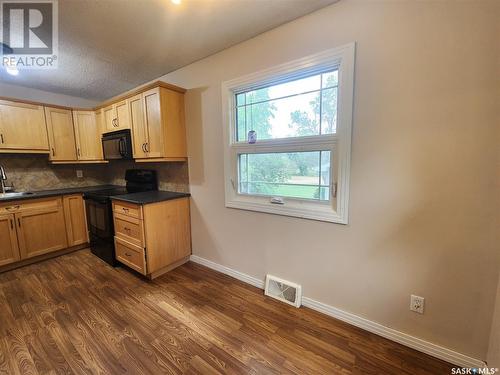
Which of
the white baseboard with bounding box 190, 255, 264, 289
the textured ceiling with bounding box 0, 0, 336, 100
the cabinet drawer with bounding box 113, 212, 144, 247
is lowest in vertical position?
the white baseboard with bounding box 190, 255, 264, 289

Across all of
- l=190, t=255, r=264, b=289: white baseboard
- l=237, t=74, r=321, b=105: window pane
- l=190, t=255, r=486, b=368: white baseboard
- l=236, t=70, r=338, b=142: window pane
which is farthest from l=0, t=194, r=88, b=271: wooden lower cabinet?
l=190, t=255, r=486, b=368: white baseboard

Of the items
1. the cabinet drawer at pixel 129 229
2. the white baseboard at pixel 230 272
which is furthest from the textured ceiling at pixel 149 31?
the white baseboard at pixel 230 272

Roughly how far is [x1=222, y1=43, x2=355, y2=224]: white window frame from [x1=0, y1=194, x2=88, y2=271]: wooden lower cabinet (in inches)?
95.2

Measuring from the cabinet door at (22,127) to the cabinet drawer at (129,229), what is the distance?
5.29 feet

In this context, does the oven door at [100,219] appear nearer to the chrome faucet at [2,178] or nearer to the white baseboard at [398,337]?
the chrome faucet at [2,178]

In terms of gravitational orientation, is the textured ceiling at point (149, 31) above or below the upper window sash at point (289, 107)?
above

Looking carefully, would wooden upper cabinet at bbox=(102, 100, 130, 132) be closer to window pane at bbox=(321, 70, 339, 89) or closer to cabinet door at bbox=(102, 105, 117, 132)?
cabinet door at bbox=(102, 105, 117, 132)

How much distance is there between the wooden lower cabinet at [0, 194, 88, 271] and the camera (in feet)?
7.93

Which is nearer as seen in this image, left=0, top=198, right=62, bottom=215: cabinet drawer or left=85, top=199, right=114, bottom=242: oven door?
left=0, top=198, right=62, bottom=215: cabinet drawer

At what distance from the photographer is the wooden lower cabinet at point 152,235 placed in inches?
85.6

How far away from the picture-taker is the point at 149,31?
1756mm

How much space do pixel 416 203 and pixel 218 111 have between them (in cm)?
191

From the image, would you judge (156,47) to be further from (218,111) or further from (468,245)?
(468,245)

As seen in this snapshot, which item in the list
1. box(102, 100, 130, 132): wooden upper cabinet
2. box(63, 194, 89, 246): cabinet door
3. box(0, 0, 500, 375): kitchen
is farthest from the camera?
box(63, 194, 89, 246): cabinet door
